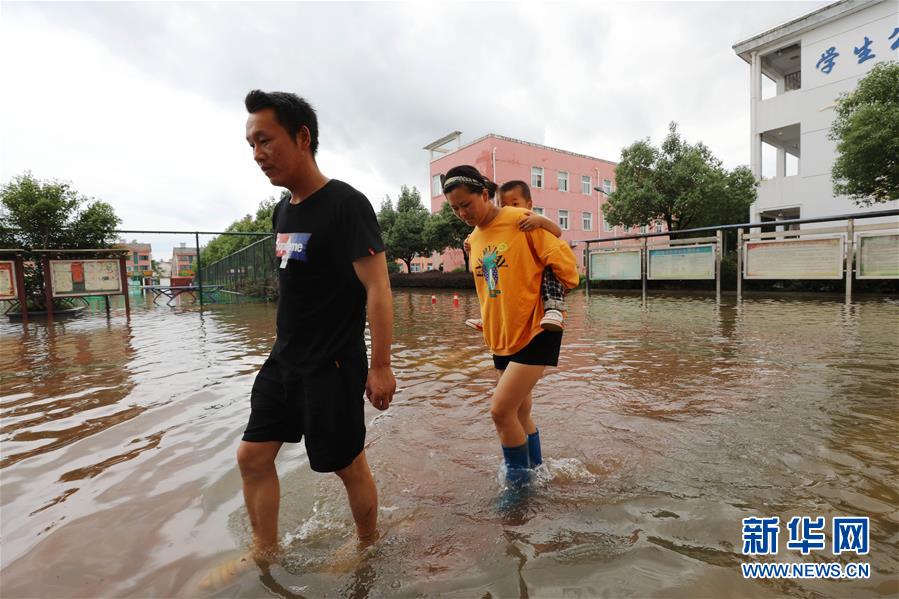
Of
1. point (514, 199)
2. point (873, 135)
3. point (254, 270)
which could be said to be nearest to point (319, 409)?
point (514, 199)

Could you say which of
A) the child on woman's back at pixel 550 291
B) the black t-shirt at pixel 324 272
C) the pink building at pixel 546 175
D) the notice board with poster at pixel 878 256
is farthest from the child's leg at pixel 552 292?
the pink building at pixel 546 175

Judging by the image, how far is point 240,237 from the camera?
53688 millimetres

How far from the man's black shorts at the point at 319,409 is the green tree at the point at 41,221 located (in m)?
14.3

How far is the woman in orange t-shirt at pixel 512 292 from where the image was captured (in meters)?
2.29

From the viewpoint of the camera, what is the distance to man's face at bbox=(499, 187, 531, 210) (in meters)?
2.75

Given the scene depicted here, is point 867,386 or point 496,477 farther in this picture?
point 867,386

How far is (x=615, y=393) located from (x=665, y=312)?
750 cm

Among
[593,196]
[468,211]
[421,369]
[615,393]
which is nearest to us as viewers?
[468,211]

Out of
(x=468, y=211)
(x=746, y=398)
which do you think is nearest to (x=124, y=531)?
(x=468, y=211)

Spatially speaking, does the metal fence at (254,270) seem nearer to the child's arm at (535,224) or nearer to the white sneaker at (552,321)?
the child's arm at (535,224)

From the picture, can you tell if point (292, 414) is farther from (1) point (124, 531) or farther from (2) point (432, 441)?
(2) point (432, 441)

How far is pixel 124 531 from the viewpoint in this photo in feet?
7.16

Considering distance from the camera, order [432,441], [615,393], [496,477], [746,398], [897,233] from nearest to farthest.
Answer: [496,477] < [432,441] < [746,398] < [615,393] < [897,233]

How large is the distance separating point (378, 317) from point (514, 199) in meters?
1.42
